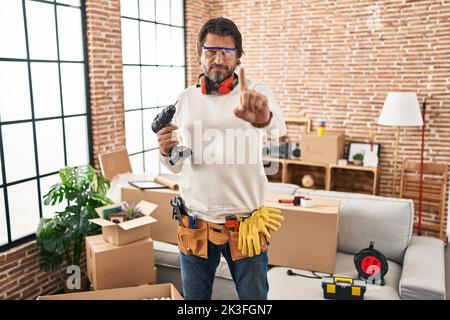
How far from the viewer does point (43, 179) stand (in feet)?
11.4

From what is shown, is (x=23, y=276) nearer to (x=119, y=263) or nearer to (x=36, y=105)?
(x=119, y=263)

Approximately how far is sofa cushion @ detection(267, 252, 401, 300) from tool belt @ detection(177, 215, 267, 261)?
3.55 feet

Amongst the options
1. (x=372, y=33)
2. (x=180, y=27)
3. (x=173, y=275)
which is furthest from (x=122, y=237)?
(x=372, y=33)

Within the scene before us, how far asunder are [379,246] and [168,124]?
2158 millimetres

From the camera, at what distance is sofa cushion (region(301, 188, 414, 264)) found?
119 inches

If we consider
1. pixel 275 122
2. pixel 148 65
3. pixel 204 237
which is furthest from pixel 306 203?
pixel 148 65

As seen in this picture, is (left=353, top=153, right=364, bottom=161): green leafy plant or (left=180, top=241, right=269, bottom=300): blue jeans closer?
(left=180, top=241, right=269, bottom=300): blue jeans

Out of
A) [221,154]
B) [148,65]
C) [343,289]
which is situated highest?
[148,65]

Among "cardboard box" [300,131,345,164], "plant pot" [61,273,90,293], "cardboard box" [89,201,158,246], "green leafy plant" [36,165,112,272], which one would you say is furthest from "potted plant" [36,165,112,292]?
"cardboard box" [300,131,345,164]

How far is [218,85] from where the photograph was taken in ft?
5.07

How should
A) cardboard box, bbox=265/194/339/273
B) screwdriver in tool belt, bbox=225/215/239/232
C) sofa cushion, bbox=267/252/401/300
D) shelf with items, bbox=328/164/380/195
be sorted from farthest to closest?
shelf with items, bbox=328/164/380/195, cardboard box, bbox=265/194/339/273, sofa cushion, bbox=267/252/401/300, screwdriver in tool belt, bbox=225/215/239/232

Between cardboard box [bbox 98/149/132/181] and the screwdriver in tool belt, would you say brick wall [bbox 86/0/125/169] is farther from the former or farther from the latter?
the screwdriver in tool belt

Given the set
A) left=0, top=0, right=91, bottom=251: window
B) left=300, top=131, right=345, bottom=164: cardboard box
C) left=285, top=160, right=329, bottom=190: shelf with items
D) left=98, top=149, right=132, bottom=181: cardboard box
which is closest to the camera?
left=0, top=0, right=91, bottom=251: window

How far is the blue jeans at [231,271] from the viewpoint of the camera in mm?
1622
